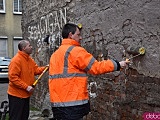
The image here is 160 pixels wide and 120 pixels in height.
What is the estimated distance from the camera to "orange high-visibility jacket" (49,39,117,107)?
360 centimetres

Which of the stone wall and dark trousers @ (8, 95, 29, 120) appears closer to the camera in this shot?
the stone wall

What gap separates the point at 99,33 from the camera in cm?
530

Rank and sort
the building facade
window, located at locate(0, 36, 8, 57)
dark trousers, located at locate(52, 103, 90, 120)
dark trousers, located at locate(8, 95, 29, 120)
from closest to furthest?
dark trousers, located at locate(52, 103, 90, 120) < dark trousers, located at locate(8, 95, 29, 120) < the building facade < window, located at locate(0, 36, 8, 57)

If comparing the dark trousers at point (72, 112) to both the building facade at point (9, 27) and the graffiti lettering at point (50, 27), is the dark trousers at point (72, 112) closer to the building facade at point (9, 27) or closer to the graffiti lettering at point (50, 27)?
the graffiti lettering at point (50, 27)

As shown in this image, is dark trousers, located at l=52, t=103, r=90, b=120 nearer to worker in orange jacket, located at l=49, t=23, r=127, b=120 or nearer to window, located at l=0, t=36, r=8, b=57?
worker in orange jacket, located at l=49, t=23, r=127, b=120

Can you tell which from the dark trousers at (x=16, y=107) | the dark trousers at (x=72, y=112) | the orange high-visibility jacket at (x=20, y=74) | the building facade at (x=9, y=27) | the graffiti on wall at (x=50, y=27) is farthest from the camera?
the building facade at (x=9, y=27)

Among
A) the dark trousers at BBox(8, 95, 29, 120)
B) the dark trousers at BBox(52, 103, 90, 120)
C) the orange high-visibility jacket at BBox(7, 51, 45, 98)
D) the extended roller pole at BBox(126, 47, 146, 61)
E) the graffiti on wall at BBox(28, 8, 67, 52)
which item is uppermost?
the graffiti on wall at BBox(28, 8, 67, 52)

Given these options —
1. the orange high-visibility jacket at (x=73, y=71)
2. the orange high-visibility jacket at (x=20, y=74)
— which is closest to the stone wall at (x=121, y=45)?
the orange high-visibility jacket at (x=73, y=71)

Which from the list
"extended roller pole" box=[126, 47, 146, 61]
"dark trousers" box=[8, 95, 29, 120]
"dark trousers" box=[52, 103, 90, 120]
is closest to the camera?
"dark trousers" box=[52, 103, 90, 120]

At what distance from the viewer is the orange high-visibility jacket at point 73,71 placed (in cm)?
360

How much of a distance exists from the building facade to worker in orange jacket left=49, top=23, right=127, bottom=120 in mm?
18179

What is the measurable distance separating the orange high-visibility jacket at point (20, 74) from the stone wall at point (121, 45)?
106 cm

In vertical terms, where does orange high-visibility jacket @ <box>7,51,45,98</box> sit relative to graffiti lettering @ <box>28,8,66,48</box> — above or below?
below

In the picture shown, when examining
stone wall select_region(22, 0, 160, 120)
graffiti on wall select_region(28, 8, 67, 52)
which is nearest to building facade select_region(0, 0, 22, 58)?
graffiti on wall select_region(28, 8, 67, 52)
